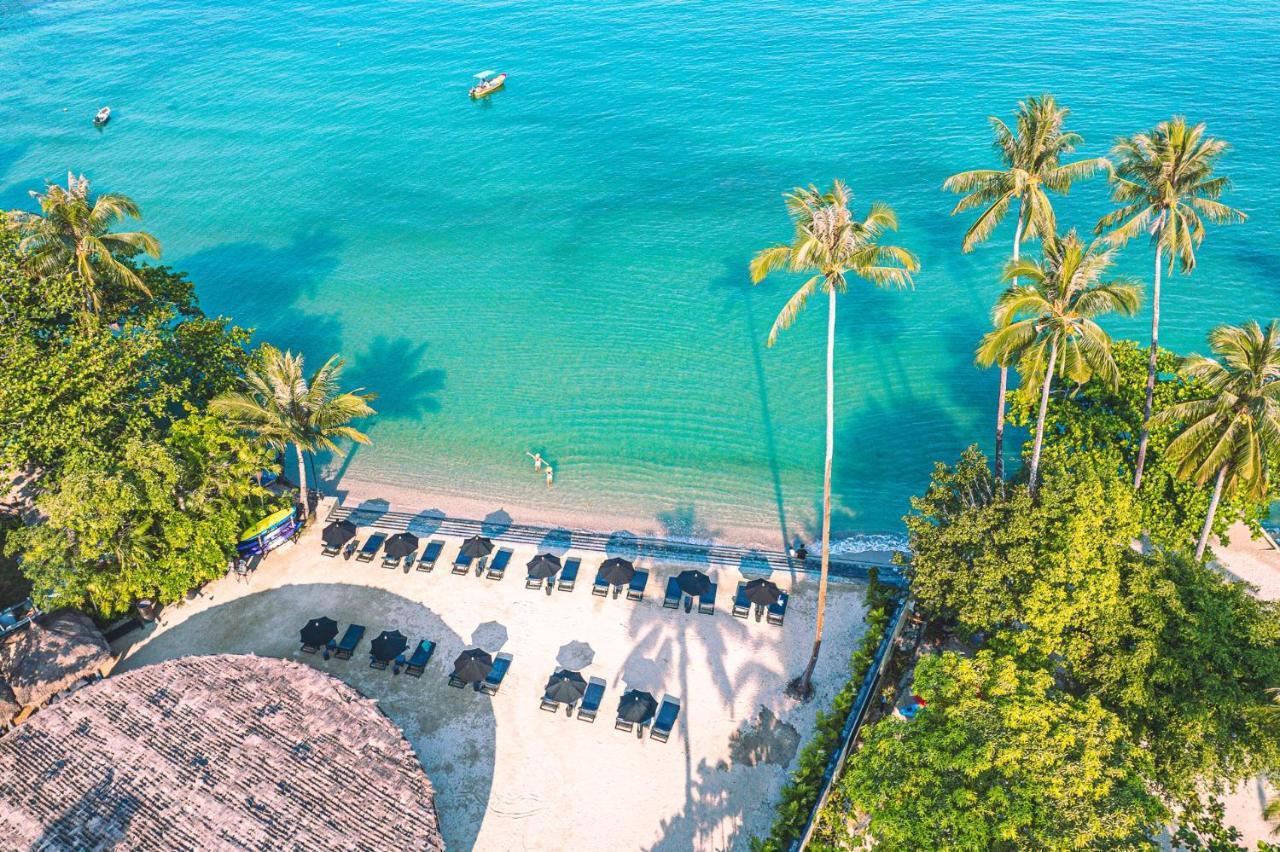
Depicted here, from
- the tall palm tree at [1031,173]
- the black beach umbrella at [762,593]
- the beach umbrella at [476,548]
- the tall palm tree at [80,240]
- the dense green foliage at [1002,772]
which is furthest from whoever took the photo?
the beach umbrella at [476,548]

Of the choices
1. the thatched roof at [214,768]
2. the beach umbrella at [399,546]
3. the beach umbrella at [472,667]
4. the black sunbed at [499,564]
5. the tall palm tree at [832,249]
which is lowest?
the black sunbed at [499,564]

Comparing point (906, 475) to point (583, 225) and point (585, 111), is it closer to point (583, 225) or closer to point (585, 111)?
point (583, 225)

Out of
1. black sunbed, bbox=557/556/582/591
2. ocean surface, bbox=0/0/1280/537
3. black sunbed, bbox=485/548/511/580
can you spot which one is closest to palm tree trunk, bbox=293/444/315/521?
ocean surface, bbox=0/0/1280/537

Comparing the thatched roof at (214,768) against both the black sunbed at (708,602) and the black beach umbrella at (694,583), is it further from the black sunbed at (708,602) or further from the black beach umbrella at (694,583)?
the black sunbed at (708,602)

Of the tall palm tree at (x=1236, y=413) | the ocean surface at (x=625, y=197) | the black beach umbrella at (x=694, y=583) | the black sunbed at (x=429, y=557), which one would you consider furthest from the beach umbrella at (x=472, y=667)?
the tall palm tree at (x=1236, y=413)

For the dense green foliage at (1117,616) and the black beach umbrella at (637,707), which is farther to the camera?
the black beach umbrella at (637,707)

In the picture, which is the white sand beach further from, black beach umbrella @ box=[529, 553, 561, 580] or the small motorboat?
the small motorboat
